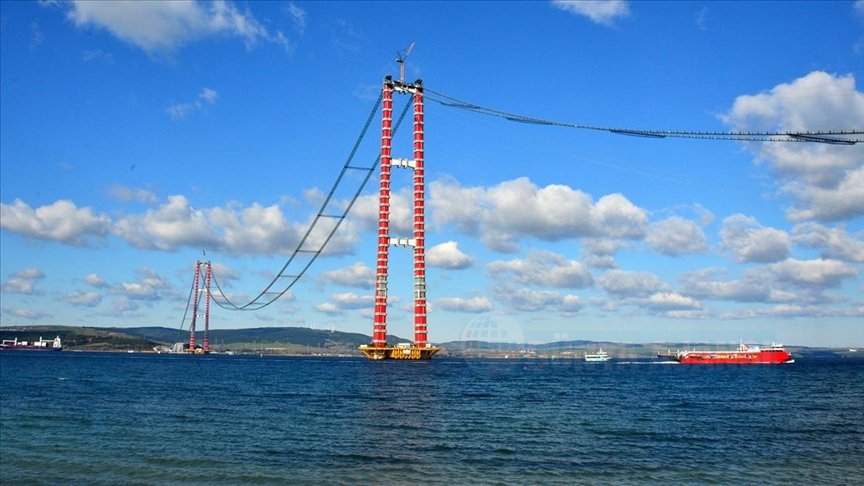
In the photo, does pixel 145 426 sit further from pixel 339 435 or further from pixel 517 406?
pixel 517 406

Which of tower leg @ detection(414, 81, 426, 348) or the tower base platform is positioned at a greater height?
tower leg @ detection(414, 81, 426, 348)

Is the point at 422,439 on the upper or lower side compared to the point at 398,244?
lower

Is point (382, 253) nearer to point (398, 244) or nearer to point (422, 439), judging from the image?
point (398, 244)

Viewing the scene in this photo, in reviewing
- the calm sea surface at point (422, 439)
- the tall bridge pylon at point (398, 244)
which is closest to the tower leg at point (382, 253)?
the tall bridge pylon at point (398, 244)

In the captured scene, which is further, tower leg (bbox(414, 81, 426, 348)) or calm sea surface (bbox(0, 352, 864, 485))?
tower leg (bbox(414, 81, 426, 348))

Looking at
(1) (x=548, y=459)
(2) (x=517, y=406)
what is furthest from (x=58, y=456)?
(2) (x=517, y=406)

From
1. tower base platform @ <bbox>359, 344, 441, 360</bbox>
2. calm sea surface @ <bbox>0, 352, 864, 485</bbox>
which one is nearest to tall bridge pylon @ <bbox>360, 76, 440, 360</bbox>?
tower base platform @ <bbox>359, 344, 441, 360</bbox>

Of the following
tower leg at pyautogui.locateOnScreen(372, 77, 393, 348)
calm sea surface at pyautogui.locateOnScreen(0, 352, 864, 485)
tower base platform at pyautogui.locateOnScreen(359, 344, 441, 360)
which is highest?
tower leg at pyautogui.locateOnScreen(372, 77, 393, 348)

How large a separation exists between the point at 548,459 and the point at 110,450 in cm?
2253

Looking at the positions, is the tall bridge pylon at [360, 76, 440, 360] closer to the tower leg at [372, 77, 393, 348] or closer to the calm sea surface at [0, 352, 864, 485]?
the tower leg at [372, 77, 393, 348]

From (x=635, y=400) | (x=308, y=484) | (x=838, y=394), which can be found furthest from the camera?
(x=838, y=394)

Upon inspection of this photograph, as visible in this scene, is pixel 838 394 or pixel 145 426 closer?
pixel 145 426

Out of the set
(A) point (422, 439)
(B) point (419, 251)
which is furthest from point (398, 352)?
(A) point (422, 439)

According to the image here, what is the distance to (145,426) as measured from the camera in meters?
45.8
